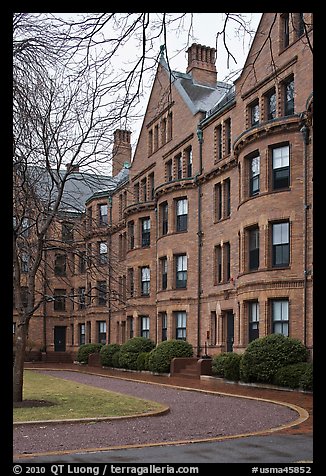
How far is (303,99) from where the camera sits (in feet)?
81.2

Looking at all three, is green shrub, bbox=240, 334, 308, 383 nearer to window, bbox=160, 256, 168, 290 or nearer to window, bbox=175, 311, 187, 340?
window, bbox=175, 311, 187, 340

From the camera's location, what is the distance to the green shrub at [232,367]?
25.6 metres

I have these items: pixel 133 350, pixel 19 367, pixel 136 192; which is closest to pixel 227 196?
pixel 133 350

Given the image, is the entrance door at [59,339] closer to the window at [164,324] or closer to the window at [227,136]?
the window at [164,324]

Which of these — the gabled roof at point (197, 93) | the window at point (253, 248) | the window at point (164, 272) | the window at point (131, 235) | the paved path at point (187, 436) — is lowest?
the paved path at point (187, 436)

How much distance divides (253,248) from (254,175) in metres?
3.15

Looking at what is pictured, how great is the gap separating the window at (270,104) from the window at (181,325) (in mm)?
12944

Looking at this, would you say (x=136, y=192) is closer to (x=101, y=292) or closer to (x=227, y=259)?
(x=101, y=292)

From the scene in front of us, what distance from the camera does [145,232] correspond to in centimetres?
4253

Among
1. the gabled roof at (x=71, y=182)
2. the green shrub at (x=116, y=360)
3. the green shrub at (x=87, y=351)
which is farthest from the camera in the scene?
the green shrub at (x=87, y=351)

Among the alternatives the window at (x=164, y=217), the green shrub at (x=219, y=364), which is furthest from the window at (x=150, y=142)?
the green shrub at (x=219, y=364)
